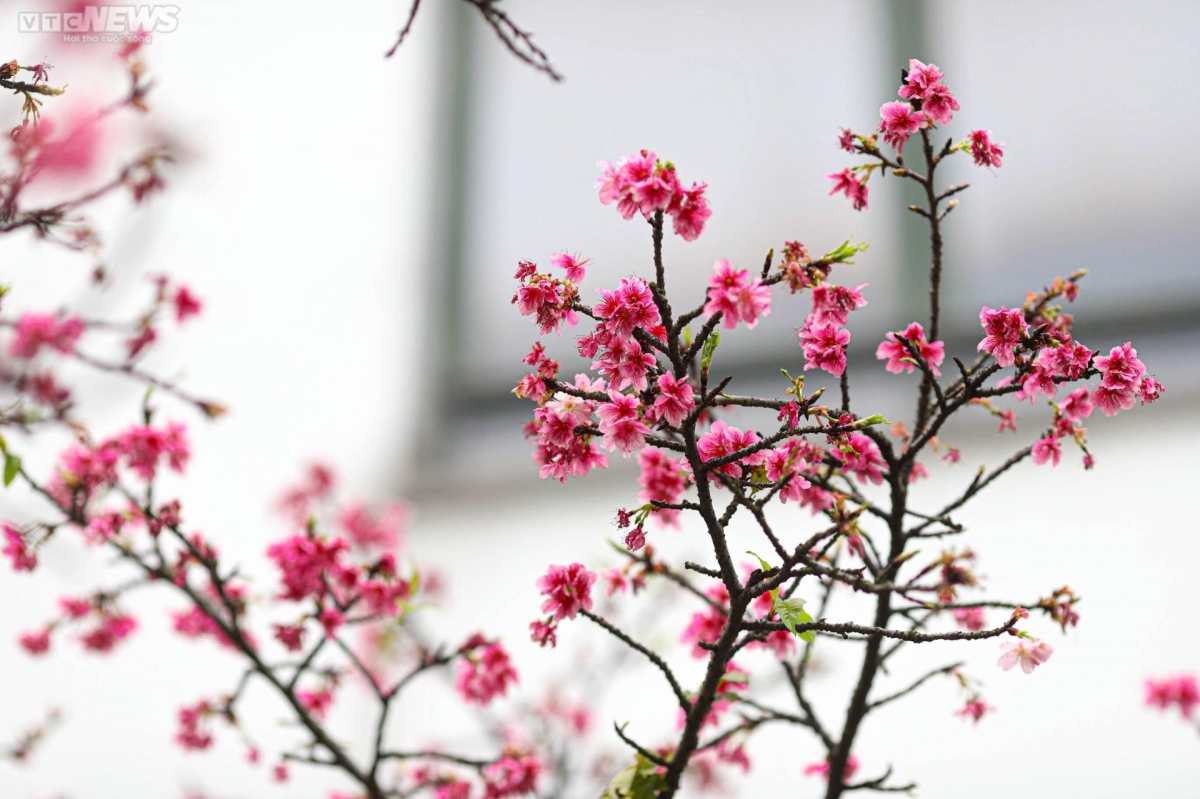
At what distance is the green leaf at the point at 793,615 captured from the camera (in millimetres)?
559

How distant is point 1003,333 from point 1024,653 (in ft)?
0.66

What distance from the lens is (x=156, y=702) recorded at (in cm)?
188

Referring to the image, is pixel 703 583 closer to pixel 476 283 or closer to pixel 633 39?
pixel 476 283

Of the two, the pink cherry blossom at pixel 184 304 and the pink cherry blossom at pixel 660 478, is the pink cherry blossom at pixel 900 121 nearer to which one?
the pink cherry blossom at pixel 660 478

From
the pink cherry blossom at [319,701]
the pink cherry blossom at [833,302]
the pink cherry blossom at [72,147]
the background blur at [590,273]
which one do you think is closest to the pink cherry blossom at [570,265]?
the pink cherry blossom at [833,302]

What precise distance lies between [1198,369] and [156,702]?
Answer: 200 cm

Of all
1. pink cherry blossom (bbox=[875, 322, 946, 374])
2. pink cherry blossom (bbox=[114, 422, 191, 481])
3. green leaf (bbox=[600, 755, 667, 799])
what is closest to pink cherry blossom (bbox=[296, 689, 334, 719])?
pink cherry blossom (bbox=[114, 422, 191, 481])

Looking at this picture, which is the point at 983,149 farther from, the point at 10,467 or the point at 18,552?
the point at 18,552

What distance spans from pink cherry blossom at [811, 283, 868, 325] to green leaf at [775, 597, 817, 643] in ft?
0.57

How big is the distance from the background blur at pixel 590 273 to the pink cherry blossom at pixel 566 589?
85 centimetres

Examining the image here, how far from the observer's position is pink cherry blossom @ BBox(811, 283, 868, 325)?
22.7 inches

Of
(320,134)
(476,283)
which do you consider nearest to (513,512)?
(476,283)

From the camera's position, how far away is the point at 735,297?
21.5 inches

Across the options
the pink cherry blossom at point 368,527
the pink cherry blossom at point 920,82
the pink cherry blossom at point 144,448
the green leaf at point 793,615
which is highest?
the pink cherry blossom at point 368,527
